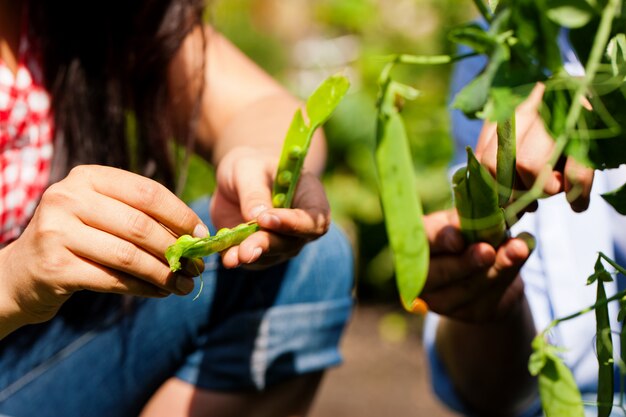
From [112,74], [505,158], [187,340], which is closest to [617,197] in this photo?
[505,158]

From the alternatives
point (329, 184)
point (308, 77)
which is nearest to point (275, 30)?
point (308, 77)

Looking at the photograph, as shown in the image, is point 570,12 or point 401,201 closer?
point 570,12

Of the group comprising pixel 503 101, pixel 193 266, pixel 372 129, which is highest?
pixel 503 101

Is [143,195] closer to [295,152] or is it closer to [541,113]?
[295,152]

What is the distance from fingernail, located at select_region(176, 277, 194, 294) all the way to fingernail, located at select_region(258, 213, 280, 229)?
68mm

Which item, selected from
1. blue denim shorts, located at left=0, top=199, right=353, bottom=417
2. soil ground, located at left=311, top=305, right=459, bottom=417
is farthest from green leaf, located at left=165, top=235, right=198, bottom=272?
soil ground, located at left=311, top=305, right=459, bottom=417

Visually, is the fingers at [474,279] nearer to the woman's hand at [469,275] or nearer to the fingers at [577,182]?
the woman's hand at [469,275]

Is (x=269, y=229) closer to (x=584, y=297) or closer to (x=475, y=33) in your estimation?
(x=475, y=33)

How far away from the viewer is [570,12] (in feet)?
1.40

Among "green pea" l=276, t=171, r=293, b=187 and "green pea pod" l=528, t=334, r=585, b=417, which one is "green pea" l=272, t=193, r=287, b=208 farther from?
"green pea pod" l=528, t=334, r=585, b=417

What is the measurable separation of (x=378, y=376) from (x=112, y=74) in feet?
3.66

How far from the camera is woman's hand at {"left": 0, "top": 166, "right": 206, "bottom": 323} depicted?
2.01 feet

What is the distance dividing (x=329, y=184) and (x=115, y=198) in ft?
5.46

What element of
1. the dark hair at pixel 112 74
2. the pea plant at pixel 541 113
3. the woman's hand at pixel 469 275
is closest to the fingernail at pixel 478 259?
the woman's hand at pixel 469 275
